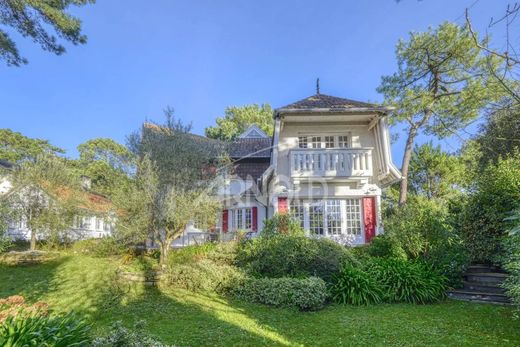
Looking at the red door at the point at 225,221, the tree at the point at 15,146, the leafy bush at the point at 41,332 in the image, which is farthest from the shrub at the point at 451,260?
the tree at the point at 15,146

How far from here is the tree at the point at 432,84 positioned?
1545 centimetres

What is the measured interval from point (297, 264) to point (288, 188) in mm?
5056

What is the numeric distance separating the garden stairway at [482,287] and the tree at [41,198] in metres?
17.2

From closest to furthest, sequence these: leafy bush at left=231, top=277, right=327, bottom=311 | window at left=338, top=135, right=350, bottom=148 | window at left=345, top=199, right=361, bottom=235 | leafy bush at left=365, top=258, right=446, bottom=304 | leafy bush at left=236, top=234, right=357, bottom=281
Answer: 1. leafy bush at left=231, top=277, right=327, bottom=311
2. leafy bush at left=365, top=258, right=446, bottom=304
3. leafy bush at left=236, top=234, right=357, bottom=281
4. window at left=345, top=199, right=361, bottom=235
5. window at left=338, top=135, right=350, bottom=148

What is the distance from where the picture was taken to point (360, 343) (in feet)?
18.6

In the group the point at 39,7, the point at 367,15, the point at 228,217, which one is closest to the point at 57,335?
the point at 367,15

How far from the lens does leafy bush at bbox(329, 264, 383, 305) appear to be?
8758mm

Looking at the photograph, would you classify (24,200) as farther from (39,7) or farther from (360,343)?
(360,343)

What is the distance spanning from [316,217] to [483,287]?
6.91 metres

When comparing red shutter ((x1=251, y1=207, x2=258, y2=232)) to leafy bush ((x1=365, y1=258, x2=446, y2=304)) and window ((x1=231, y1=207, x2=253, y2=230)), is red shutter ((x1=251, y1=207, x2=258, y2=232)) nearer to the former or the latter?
window ((x1=231, y1=207, x2=253, y2=230))

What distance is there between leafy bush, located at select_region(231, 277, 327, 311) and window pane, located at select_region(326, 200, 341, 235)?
588 centimetres

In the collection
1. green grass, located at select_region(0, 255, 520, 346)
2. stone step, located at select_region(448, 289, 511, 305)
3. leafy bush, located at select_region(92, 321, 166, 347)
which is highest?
leafy bush, located at select_region(92, 321, 166, 347)

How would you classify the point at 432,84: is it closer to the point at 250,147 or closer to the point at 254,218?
the point at 250,147

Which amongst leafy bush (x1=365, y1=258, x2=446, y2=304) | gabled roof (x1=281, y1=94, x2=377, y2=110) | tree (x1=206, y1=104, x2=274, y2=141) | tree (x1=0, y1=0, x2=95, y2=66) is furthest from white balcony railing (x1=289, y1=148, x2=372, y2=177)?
tree (x1=206, y1=104, x2=274, y2=141)
